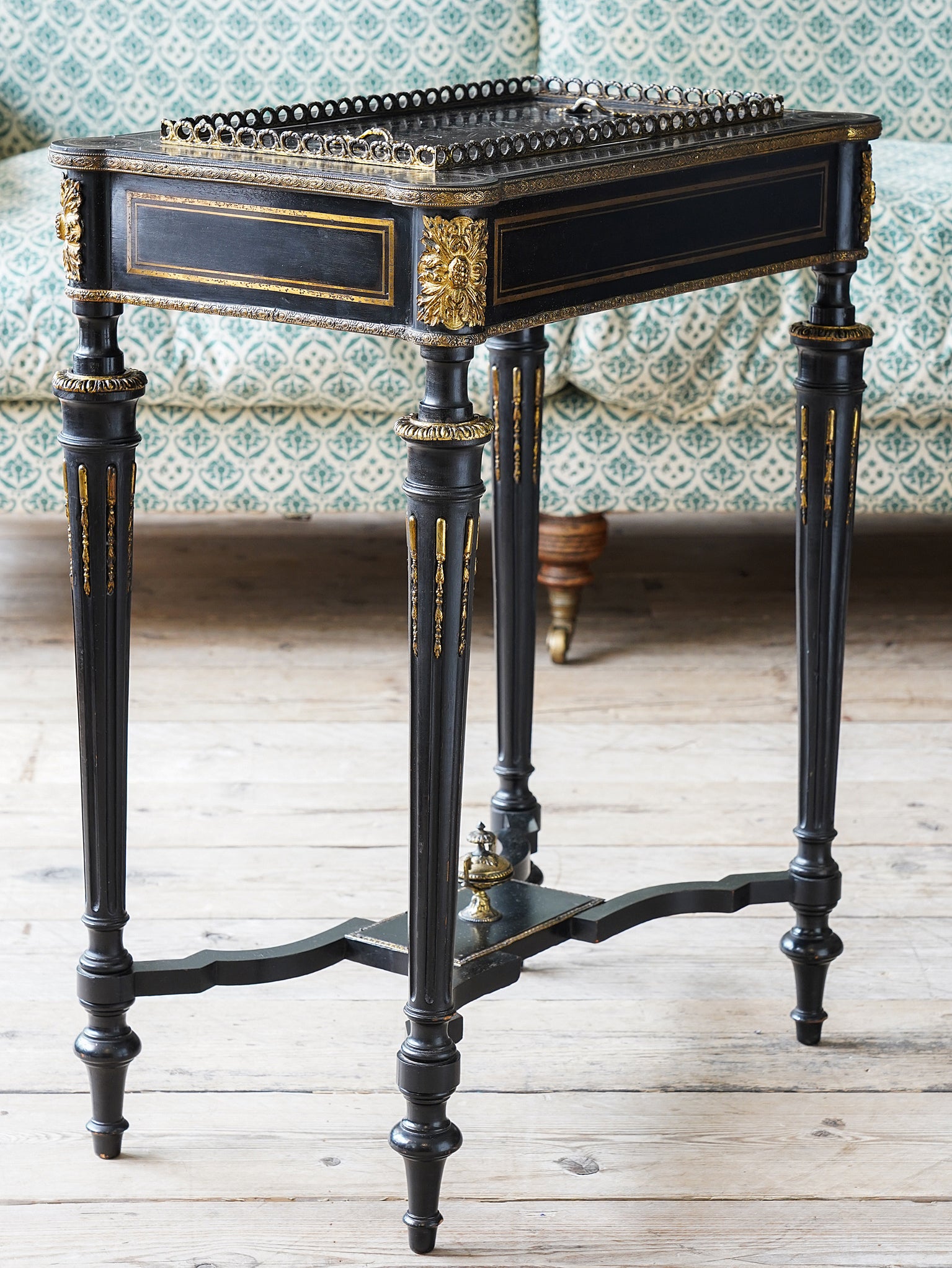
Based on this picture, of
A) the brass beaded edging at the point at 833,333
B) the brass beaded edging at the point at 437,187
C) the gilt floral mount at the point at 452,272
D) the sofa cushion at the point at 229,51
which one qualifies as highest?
the sofa cushion at the point at 229,51

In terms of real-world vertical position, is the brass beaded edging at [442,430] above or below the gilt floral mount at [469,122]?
below

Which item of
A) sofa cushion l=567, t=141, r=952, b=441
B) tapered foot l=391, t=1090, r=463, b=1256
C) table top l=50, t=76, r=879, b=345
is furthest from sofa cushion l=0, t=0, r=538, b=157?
tapered foot l=391, t=1090, r=463, b=1256

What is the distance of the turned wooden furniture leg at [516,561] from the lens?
4.86 feet

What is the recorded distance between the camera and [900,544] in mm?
2900

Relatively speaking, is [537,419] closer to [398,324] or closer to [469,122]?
[469,122]

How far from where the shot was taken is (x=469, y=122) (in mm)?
1282

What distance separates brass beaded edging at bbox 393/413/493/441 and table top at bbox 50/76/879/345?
0.05 metres

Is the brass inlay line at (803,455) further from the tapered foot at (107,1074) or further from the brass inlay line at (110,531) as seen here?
the tapered foot at (107,1074)

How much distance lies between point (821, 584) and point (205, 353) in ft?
3.26

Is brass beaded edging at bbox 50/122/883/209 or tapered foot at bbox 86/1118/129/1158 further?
tapered foot at bbox 86/1118/129/1158

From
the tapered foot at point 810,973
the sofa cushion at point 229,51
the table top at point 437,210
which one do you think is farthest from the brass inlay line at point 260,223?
the sofa cushion at point 229,51

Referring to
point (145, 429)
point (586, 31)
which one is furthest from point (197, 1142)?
point (586, 31)

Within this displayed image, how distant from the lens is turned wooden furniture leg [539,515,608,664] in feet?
7.44

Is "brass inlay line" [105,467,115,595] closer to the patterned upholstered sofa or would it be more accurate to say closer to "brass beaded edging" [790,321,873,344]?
"brass beaded edging" [790,321,873,344]
